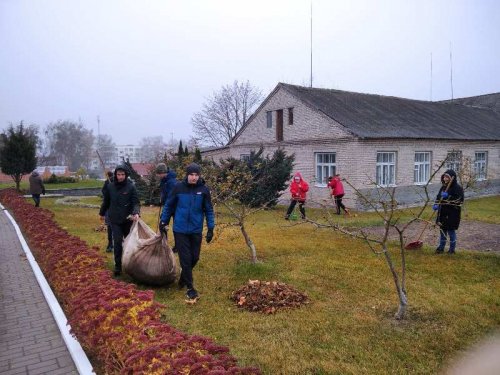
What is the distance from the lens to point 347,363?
401 cm

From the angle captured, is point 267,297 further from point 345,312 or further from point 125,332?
point 125,332

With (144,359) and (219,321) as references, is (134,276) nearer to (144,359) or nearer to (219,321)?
(219,321)

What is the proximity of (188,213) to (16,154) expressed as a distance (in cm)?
2651

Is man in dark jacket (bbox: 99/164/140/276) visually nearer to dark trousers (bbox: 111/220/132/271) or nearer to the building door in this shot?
dark trousers (bbox: 111/220/132/271)

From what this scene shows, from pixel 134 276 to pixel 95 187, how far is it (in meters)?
29.6

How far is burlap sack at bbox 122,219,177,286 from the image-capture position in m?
6.29

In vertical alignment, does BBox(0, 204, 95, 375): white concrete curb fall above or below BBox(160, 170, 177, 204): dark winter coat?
below

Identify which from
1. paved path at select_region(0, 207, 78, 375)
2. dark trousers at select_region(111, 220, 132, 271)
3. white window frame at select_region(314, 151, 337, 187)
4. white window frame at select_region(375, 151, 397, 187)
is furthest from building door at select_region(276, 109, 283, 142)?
paved path at select_region(0, 207, 78, 375)

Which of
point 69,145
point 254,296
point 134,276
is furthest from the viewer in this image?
point 69,145

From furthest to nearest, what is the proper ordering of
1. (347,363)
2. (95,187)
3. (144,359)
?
(95,187)
(347,363)
(144,359)

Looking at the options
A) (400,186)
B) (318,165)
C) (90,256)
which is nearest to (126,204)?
(90,256)

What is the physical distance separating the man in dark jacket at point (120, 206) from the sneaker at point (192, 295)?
1862mm

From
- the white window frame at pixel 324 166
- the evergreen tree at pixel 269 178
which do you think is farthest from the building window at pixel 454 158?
the evergreen tree at pixel 269 178

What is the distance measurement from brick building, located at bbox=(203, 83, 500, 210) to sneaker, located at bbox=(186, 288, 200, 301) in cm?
1141
